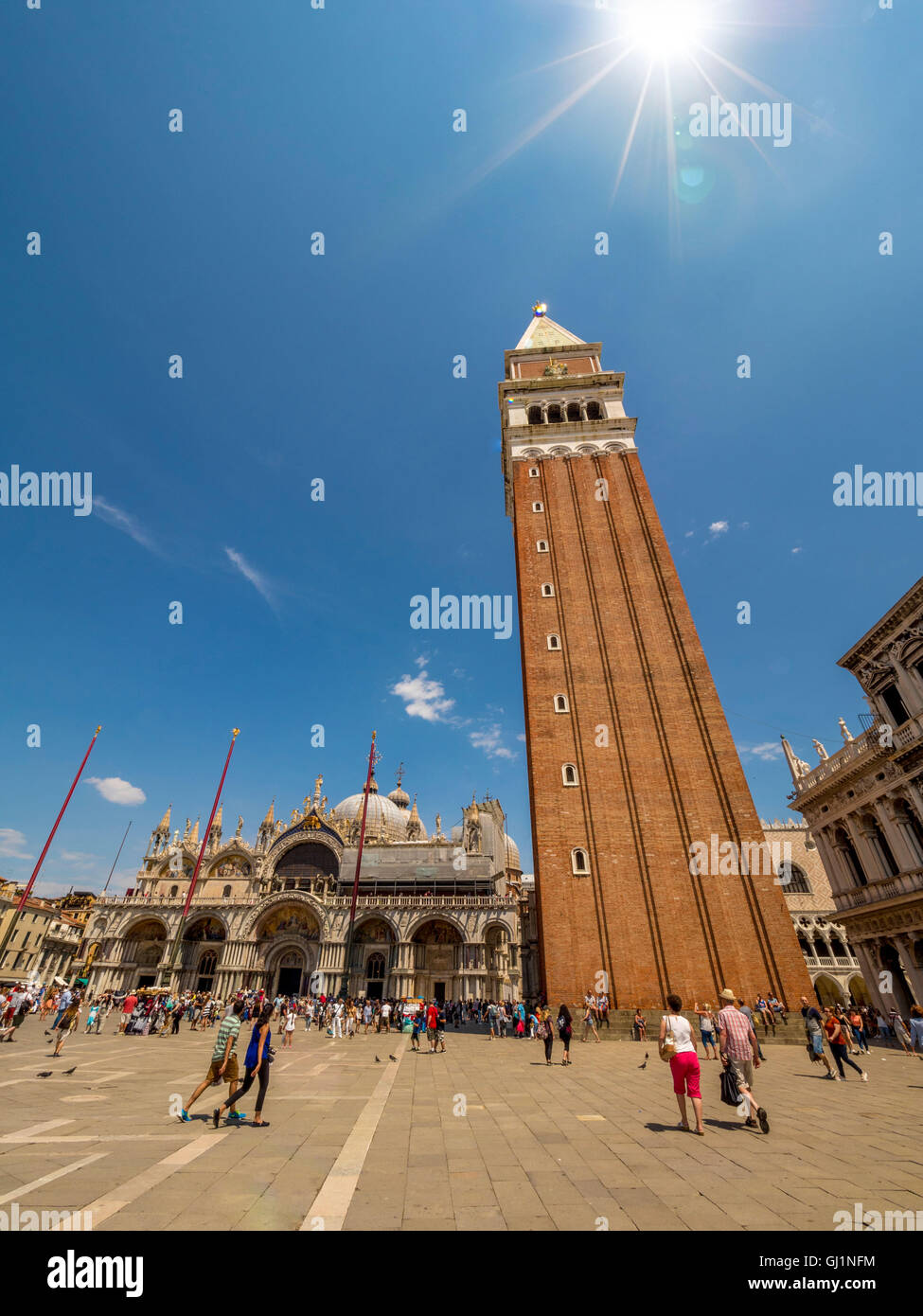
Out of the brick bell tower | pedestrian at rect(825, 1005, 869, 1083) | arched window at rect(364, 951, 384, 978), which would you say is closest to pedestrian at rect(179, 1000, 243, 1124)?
pedestrian at rect(825, 1005, 869, 1083)

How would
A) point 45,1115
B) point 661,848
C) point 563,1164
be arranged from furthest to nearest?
point 661,848 < point 45,1115 < point 563,1164

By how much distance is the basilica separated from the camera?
43562 millimetres

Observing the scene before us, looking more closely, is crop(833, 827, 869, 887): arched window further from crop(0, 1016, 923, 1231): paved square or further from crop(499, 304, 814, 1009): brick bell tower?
crop(0, 1016, 923, 1231): paved square

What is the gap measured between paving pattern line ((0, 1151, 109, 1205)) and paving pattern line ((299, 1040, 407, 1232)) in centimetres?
271

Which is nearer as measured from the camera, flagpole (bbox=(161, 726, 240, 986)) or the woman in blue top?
the woman in blue top

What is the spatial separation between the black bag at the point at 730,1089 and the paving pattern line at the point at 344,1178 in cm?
552

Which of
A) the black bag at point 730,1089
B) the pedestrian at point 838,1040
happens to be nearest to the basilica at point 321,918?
the pedestrian at point 838,1040

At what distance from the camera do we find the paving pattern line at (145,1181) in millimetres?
4867

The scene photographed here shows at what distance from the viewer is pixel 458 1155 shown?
6898mm

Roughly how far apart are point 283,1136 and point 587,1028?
1684cm
